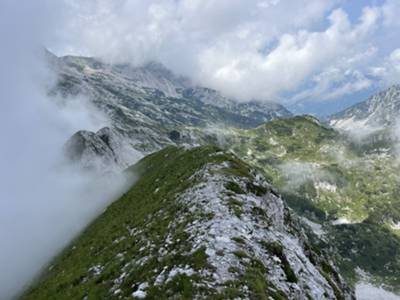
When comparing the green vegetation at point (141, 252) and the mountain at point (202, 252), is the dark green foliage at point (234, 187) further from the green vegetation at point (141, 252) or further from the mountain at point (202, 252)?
the green vegetation at point (141, 252)

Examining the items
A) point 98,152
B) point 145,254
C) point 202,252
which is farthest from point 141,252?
point 98,152

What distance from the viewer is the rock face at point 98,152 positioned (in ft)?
477

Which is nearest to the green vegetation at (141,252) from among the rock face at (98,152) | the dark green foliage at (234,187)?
the dark green foliage at (234,187)

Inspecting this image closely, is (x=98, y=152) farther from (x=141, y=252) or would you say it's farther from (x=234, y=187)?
(x=141, y=252)

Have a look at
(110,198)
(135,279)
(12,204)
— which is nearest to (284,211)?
(135,279)

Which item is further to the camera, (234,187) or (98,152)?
(98,152)

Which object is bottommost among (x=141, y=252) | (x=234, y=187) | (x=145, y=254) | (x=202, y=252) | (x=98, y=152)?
(x=202, y=252)

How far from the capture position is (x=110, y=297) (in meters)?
23.4

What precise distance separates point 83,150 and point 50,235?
225 ft

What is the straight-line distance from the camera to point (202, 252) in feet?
77.0

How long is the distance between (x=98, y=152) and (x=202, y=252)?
Answer: 5221 inches

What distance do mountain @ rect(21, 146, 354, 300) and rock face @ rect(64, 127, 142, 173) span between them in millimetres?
100869

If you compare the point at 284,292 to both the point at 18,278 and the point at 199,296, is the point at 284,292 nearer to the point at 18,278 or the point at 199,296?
the point at 199,296

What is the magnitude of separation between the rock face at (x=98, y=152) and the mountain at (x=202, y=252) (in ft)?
331
